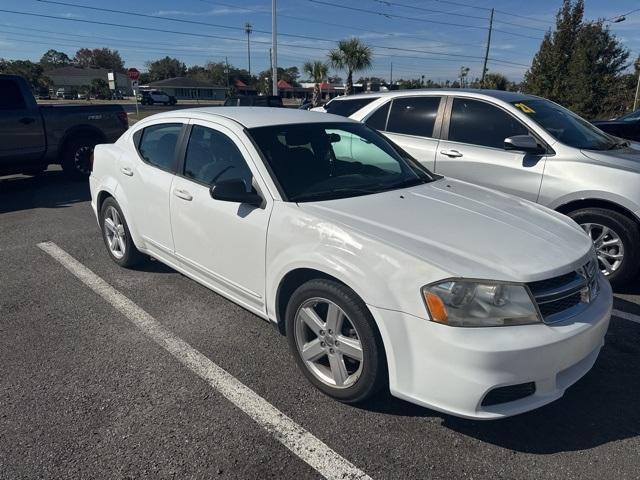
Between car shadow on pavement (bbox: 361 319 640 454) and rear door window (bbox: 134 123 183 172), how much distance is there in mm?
2540

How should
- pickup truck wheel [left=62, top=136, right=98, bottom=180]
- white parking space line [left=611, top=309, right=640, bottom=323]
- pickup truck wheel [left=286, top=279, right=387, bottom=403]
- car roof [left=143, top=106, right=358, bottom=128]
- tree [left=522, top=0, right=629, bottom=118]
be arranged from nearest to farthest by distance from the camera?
pickup truck wheel [left=286, top=279, right=387, bottom=403]
car roof [left=143, top=106, right=358, bottom=128]
white parking space line [left=611, top=309, right=640, bottom=323]
pickup truck wheel [left=62, top=136, right=98, bottom=180]
tree [left=522, top=0, right=629, bottom=118]

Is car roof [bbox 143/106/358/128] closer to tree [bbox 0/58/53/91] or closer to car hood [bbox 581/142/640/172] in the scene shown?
car hood [bbox 581/142/640/172]

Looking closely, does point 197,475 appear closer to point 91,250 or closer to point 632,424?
point 632,424

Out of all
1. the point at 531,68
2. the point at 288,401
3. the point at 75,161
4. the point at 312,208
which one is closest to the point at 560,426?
the point at 288,401

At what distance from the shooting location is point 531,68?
Result: 80.2 ft

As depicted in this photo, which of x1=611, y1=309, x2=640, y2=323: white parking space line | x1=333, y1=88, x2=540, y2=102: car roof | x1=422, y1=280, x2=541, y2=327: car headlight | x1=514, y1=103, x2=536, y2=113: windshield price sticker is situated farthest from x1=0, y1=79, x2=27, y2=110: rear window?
x1=611, y1=309, x2=640, y2=323: white parking space line

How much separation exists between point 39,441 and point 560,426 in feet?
9.11

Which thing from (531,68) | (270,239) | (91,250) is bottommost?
(91,250)

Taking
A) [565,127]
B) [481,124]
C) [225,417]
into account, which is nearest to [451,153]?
[481,124]

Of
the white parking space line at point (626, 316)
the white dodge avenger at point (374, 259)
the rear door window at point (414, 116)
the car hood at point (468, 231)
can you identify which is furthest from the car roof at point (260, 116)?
the white parking space line at point (626, 316)

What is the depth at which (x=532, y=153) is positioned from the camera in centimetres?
480

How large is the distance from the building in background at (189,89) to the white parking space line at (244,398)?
88255 mm

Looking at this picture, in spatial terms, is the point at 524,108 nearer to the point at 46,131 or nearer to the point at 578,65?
the point at 46,131

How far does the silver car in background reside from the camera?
4379mm
